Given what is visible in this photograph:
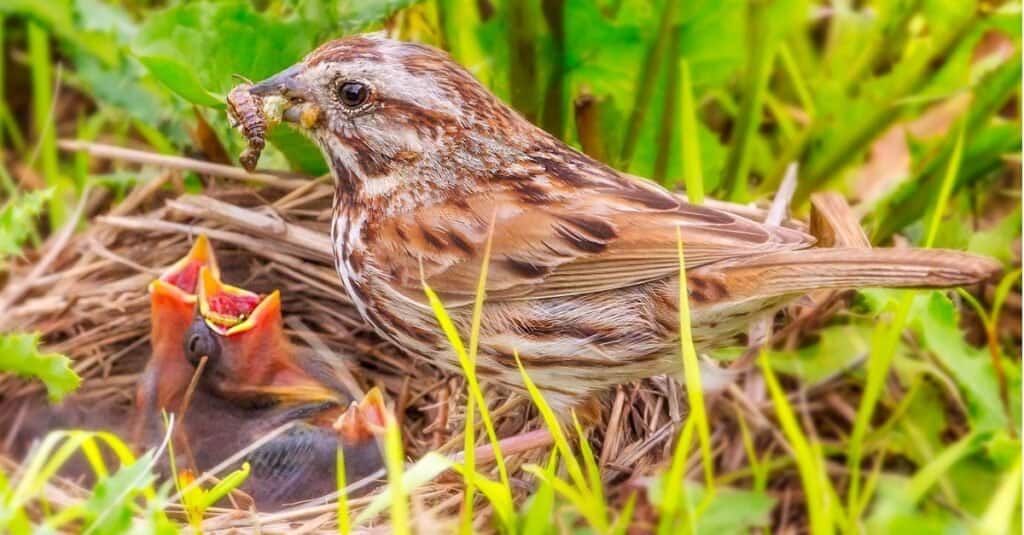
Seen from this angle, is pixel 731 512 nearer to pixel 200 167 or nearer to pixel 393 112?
pixel 393 112

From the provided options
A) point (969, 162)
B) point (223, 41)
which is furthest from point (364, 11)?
point (969, 162)

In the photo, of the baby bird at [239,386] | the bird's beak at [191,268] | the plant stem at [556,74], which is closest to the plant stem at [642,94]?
the plant stem at [556,74]

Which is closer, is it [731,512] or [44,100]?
[731,512]

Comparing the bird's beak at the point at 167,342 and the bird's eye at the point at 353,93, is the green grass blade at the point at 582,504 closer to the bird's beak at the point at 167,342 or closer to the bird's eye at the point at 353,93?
the bird's eye at the point at 353,93

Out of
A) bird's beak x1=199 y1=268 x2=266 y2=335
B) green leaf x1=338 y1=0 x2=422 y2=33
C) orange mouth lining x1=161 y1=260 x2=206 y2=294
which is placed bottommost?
bird's beak x1=199 y1=268 x2=266 y2=335

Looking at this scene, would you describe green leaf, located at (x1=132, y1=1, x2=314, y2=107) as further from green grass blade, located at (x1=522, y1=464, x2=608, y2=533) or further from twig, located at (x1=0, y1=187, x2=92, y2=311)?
green grass blade, located at (x1=522, y1=464, x2=608, y2=533)

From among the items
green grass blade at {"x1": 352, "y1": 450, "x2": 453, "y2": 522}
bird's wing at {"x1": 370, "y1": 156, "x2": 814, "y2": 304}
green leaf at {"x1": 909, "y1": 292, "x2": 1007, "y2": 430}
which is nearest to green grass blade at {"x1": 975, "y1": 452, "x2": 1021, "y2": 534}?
bird's wing at {"x1": 370, "y1": 156, "x2": 814, "y2": 304}
